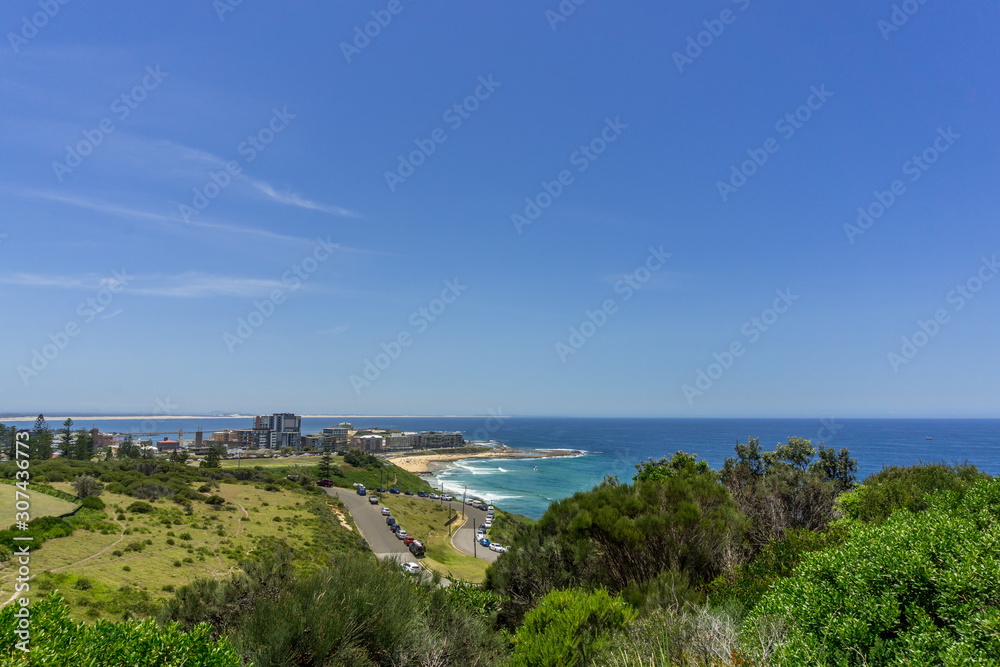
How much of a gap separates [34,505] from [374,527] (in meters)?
25.6

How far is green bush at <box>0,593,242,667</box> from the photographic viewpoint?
3.66 m

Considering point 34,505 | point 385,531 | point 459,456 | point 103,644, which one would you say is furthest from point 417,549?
point 459,456

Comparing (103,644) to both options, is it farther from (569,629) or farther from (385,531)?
(385,531)

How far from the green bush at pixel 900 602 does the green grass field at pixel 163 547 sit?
1116 cm

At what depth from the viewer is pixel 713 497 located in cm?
1254

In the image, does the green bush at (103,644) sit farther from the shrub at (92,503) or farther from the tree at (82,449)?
the tree at (82,449)

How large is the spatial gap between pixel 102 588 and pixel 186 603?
1480 centimetres

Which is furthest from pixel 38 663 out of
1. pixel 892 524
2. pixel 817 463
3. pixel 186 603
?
pixel 817 463

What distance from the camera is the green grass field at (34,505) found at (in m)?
22.8

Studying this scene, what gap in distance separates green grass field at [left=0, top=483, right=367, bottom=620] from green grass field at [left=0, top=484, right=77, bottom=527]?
2112 mm

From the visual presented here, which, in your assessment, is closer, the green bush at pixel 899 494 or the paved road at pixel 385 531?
the green bush at pixel 899 494

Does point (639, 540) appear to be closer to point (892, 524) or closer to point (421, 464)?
point (892, 524)

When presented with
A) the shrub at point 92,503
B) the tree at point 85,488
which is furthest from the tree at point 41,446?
the shrub at point 92,503

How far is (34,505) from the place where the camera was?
26.7 m
